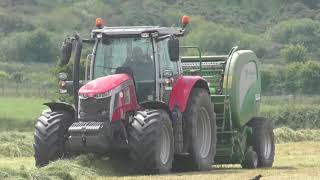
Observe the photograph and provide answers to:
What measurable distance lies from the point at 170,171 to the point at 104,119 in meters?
2.03

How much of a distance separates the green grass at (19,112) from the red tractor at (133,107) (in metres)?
25.6

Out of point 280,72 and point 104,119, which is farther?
point 280,72

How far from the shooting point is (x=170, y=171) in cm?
1720

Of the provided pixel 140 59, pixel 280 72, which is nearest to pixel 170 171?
pixel 140 59

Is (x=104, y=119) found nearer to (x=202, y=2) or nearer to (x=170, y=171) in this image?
(x=170, y=171)

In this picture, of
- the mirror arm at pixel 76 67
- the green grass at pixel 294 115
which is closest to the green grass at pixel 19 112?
the green grass at pixel 294 115

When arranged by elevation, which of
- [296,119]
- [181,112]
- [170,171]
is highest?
[181,112]

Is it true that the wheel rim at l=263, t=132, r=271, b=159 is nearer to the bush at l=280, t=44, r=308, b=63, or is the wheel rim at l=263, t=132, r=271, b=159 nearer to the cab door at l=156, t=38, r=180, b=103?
the cab door at l=156, t=38, r=180, b=103

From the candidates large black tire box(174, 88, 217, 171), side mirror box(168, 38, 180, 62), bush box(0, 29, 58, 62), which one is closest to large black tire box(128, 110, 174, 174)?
side mirror box(168, 38, 180, 62)

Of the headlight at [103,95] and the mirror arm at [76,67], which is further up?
the mirror arm at [76,67]

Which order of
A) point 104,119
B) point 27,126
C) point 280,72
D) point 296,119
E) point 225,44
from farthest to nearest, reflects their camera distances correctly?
point 225,44 < point 280,72 < point 296,119 < point 27,126 < point 104,119

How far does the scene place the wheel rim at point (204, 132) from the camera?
60.6ft

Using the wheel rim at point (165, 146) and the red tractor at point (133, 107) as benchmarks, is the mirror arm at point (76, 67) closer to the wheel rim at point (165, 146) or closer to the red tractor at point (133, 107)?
the red tractor at point (133, 107)

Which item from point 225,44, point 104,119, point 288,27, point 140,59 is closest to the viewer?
point 104,119
